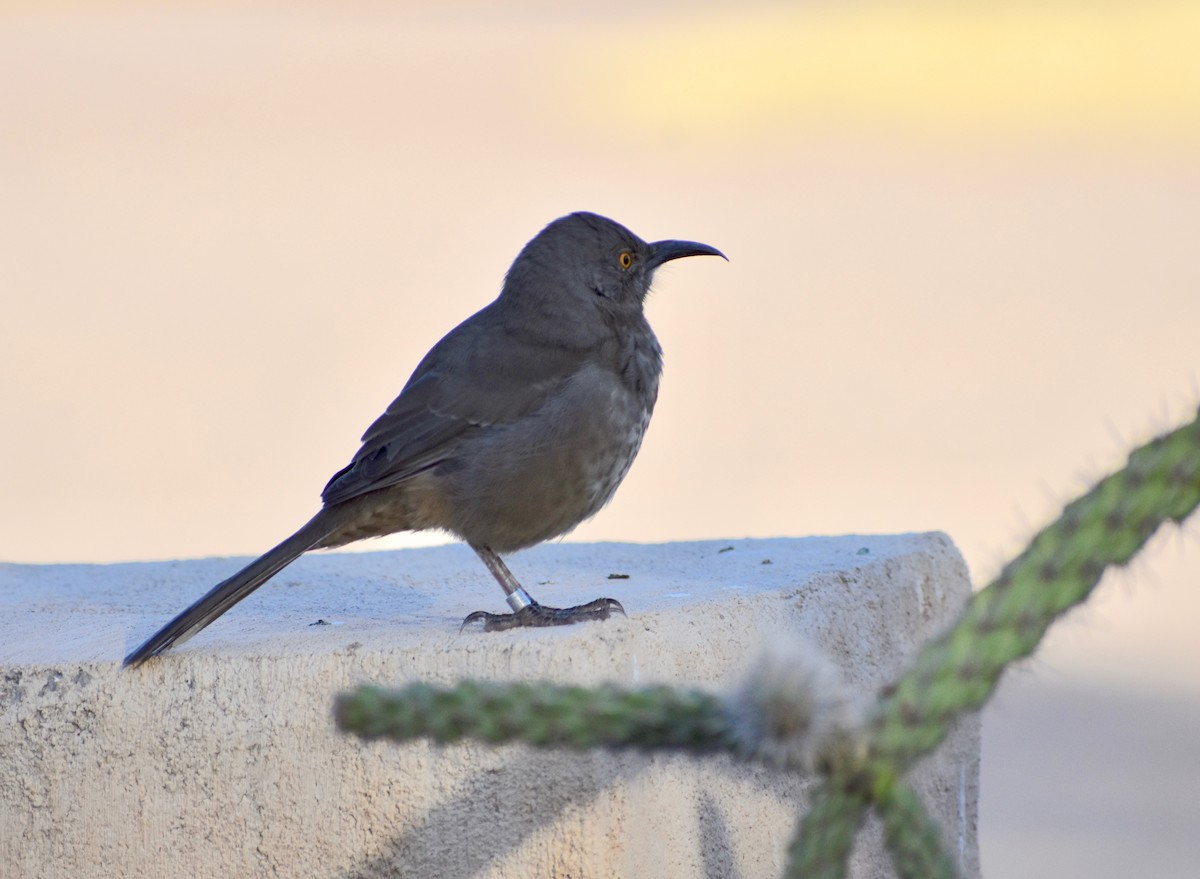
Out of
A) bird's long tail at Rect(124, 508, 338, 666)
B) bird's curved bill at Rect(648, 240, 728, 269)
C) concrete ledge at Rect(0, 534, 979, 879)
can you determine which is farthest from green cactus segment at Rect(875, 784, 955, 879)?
bird's curved bill at Rect(648, 240, 728, 269)

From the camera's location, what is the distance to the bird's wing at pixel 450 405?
14.5 ft

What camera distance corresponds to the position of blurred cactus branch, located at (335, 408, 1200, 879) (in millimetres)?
1716

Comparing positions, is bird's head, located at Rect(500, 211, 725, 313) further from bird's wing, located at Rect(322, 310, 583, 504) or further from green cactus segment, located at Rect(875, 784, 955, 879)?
green cactus segment, located at Rect(875, 784, 955, 879)

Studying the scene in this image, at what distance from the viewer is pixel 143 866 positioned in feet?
12.0

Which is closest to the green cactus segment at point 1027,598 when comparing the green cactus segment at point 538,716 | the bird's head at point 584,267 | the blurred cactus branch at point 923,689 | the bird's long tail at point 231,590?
the blurred cactus branch at point 923,689

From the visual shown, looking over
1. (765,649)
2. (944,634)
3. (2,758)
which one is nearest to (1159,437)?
(944,634)

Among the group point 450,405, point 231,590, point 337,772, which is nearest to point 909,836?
point 337,772

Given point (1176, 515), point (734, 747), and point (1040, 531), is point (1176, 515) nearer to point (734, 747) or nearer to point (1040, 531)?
point (1040, 531)

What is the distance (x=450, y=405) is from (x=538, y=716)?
2.67m

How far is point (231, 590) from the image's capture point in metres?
3.94

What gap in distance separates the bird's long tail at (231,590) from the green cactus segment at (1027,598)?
2.44 m

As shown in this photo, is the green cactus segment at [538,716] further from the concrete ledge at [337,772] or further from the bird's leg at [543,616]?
the bird's leg at [543,616]

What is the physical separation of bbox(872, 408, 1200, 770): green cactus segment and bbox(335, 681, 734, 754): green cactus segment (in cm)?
27

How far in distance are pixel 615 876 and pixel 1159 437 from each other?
6.81ft
